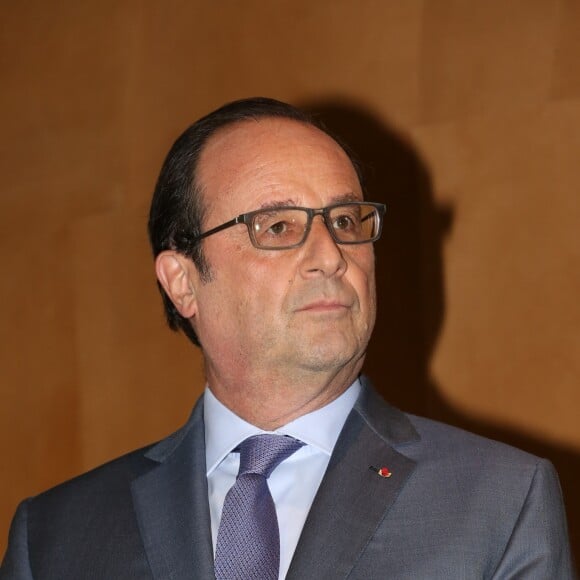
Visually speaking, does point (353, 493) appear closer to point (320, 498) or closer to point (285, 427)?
point (320, 498)

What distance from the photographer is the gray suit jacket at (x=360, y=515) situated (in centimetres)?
183

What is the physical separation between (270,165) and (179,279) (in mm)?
298

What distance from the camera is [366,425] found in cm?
208

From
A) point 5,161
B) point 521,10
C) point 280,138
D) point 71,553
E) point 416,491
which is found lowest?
point 71,553

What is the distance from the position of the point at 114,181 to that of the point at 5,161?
19.4 inches

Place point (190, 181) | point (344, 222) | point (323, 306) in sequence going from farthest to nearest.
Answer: point (190, 181) < point (344, 222) < point (323, 306)

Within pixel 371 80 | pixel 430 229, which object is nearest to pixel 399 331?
pixel 430 229

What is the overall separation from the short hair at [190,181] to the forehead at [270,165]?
0.06ft

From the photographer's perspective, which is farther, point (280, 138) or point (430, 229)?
point (430, 229)

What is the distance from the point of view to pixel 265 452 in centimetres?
206

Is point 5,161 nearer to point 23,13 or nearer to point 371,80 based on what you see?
point 23,13

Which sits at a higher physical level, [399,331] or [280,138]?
[280,138]

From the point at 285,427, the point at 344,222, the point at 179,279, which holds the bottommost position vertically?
the point at 285,427

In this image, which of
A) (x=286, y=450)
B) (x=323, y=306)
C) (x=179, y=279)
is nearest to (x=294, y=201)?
(x=323, y=306)
